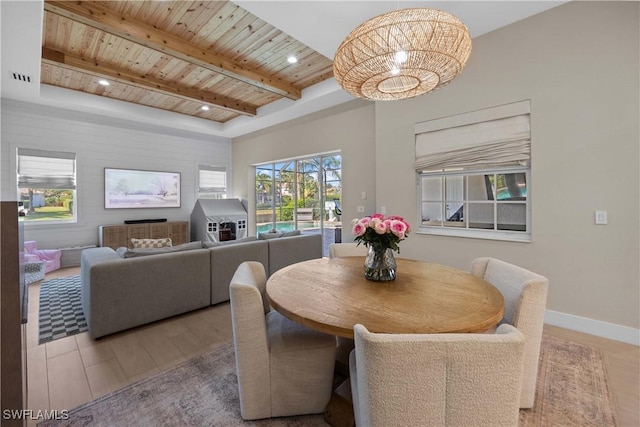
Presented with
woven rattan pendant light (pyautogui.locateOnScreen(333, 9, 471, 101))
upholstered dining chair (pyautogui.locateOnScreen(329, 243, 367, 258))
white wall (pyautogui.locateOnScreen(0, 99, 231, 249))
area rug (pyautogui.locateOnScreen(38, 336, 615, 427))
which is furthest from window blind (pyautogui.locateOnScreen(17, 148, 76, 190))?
woven rattan pendant light (pyautogui.locateOnScreen(333, 9, 471, 101))

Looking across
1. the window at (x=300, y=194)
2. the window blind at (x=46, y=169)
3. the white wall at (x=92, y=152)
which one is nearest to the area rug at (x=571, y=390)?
the window at (x=300, y=194)

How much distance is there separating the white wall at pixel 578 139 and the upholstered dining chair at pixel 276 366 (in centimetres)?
242

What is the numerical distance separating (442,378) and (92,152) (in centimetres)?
678

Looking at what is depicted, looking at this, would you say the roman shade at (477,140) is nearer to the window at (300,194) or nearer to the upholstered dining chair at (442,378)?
the window at (300,194)

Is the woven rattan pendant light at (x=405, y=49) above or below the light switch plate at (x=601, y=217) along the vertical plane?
above

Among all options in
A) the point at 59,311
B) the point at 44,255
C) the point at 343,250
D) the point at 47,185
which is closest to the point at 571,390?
the point at 343,250

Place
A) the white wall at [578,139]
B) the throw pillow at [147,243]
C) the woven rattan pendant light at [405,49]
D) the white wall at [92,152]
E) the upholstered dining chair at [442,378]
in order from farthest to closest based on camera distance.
Answer: the white wall at [92,152] → the throw pillow at [147,243] → the white wall at [578,139] → the woven rattan pendant light at [405,49] → the upholstered dining chair at [442,378]

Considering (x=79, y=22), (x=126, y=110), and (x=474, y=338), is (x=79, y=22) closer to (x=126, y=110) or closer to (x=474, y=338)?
(x=126, y=110)

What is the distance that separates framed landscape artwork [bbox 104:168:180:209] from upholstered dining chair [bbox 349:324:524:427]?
254 inches

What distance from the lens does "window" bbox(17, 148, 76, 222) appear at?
4.68 m

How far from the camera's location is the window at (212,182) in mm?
6863

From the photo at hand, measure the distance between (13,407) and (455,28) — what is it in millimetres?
2670

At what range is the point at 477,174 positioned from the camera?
10.3 feet

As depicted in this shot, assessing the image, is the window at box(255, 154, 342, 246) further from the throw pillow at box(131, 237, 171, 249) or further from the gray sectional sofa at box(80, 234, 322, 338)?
the throw pillow at box(131, 237, 171, 249)
